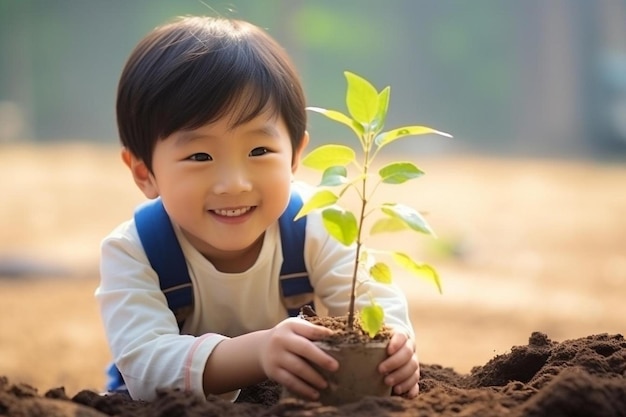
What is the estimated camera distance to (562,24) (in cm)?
1836

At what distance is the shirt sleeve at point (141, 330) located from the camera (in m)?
2.18

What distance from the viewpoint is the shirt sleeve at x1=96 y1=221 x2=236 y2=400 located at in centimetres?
218

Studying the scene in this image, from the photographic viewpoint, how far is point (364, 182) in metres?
1.92

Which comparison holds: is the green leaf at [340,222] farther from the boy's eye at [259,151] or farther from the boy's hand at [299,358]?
the boy's eye at [259,151]

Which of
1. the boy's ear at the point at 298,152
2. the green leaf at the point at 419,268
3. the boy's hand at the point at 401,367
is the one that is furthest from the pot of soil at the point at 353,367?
the boy's ear at the point at 298,152

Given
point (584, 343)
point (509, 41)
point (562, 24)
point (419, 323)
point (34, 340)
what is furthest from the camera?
point (509, 41)

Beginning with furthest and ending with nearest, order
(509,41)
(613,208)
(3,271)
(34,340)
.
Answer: (509,41) < (613,208) < (3,271) < (34,340)

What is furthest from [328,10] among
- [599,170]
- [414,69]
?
[599,170]

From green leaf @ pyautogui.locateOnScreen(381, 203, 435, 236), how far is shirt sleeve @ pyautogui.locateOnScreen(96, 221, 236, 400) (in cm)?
53

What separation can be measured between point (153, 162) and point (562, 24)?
16.8 metres

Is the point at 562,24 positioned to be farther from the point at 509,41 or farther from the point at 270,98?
the point at 270,98

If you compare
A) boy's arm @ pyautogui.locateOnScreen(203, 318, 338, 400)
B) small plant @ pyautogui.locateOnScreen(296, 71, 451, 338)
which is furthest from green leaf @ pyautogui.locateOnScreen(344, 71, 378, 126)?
boy's arm @ pyautogui.locateOnScreen(203, 318, 338, 400)

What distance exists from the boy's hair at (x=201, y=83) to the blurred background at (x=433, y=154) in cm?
47

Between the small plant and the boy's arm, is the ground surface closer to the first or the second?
the boy's arm
